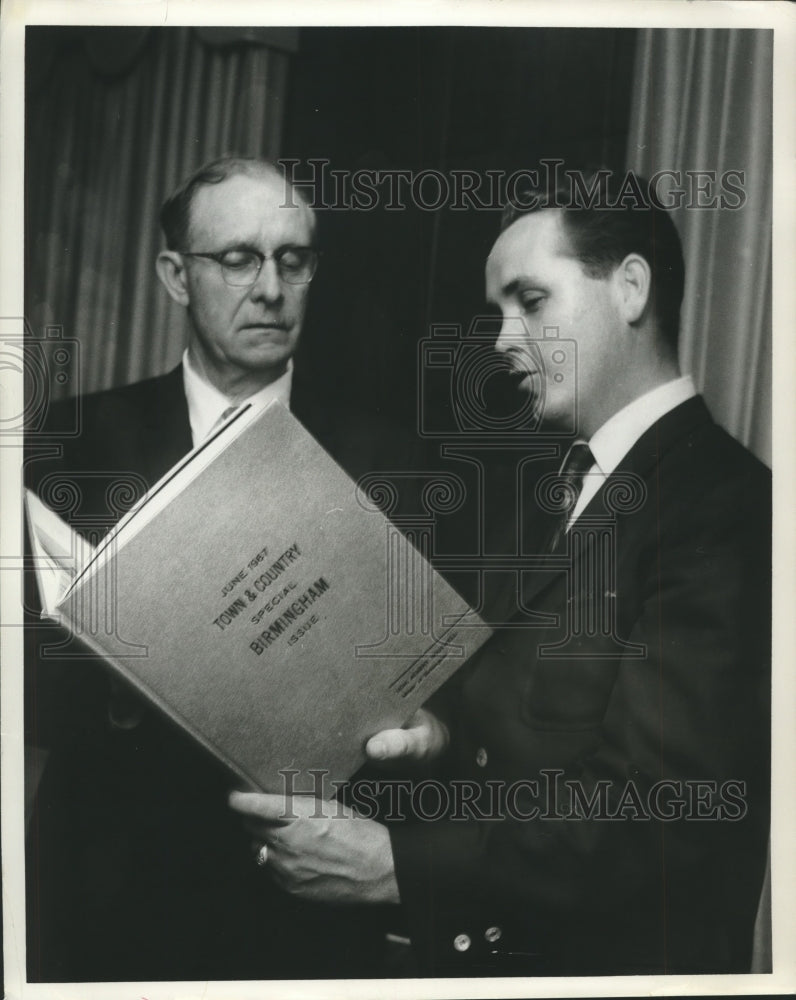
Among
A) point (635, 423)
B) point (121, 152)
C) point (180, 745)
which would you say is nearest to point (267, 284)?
point (121, 152)

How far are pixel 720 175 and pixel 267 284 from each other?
0.67 metres

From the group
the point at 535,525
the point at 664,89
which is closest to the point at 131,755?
the point at 535,525

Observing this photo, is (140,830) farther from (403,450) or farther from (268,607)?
(403,450)

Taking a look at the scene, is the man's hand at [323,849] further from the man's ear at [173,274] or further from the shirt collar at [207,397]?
the man's ear at [173,274]

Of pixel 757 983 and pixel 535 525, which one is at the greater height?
pixel 535 525

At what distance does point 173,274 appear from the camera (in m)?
1.37

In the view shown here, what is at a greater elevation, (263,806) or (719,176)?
(719,176)

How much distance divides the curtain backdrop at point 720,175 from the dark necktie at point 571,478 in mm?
192

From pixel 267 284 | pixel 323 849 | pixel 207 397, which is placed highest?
pixel 267 284

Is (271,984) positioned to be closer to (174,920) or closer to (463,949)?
(174,920)

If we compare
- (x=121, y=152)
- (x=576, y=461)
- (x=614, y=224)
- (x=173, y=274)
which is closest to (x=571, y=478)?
(x=576, y=461)

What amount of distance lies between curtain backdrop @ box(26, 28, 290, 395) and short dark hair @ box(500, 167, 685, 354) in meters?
0.40

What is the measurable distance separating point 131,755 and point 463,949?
0.55 meters

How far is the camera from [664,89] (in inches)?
55.2
